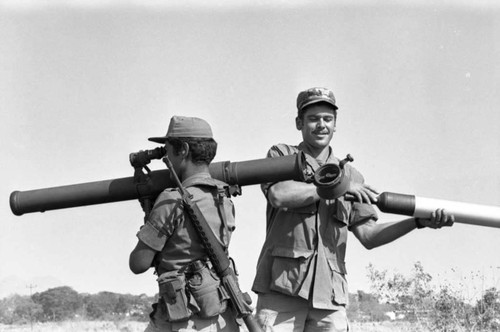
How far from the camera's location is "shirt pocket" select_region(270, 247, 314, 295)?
616 centimetres

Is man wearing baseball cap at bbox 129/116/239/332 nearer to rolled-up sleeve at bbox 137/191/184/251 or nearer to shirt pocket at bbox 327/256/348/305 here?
rolled-up sleeve at bbox 137/191/184/251

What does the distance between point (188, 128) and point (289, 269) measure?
147 centimetres

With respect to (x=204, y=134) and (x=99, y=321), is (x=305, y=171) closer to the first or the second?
(x=204, y=134)

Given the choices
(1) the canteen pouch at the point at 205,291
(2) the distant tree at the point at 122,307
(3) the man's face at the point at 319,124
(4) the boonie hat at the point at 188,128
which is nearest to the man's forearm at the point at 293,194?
(3) the man's face at the point at 319,124

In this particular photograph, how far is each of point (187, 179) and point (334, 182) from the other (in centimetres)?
101

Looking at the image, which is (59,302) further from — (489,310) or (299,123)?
(299,123)

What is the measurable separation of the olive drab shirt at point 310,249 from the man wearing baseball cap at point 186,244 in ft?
2.94

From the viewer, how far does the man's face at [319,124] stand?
636 centimetres

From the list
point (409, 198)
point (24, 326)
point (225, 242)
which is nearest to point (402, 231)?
point (409, 198)

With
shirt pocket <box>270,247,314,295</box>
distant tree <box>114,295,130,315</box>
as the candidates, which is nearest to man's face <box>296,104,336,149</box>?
shirt pocket <box>270,247,314,295</box>

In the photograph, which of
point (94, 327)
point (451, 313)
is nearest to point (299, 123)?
point (451, 313)

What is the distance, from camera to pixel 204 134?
536 centimetres

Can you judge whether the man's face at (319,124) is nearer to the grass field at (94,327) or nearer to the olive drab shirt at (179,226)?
the olive drab shirt at (179,226)

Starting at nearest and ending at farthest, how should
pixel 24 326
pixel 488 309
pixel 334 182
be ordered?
pixel 334 182, pixel 488 309, pixel 24 326
